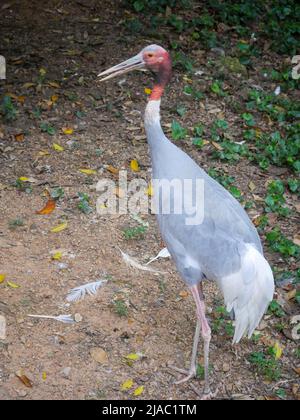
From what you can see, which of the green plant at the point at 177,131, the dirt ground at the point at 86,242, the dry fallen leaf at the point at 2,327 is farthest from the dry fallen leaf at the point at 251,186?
the dry fallen leaf at the point at 2,327

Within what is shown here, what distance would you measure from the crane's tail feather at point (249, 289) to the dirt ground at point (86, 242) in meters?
0.52

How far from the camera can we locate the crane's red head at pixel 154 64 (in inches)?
207

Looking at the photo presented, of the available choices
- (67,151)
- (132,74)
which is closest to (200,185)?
(67,151)

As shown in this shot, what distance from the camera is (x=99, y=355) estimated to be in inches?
206

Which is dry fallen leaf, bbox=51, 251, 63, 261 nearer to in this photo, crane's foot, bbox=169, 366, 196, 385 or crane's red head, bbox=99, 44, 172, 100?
crane's foot, bbox=169, 366, 196, 385

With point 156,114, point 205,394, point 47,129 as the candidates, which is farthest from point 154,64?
point 205,394

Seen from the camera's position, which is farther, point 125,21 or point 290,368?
point 125,21

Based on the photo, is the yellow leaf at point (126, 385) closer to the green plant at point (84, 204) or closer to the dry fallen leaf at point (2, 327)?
the dry fallen leaf at point (2, 327)

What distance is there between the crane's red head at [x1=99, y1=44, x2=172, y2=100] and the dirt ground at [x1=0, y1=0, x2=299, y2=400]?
5.11 ft

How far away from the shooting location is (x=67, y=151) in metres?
7.18

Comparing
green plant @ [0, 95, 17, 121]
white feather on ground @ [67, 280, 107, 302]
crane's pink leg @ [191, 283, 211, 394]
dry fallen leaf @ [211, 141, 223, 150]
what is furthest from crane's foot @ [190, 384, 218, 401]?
green plant @ [0, 95, 17, 121]
